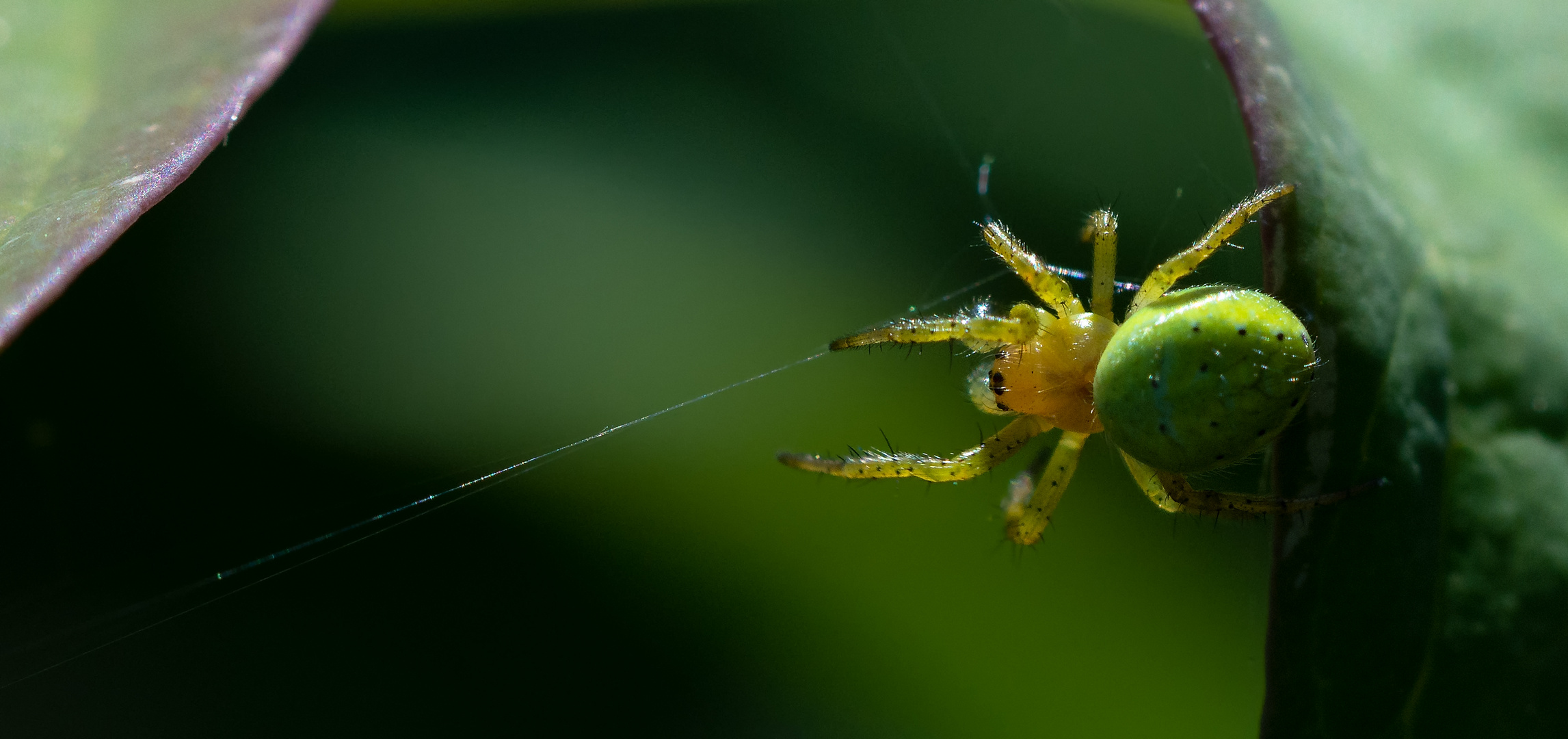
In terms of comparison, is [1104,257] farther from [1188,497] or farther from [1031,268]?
[1188,497]

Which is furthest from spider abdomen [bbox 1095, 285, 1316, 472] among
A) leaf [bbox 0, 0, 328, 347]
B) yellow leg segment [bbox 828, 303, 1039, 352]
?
leaf [bbox 0, 0, 328, 347]

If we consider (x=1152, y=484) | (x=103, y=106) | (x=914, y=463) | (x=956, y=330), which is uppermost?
(x=103, y=106)

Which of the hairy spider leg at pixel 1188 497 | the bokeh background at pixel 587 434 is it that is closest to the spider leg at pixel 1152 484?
the hairy spider leg at pixel 1188 497

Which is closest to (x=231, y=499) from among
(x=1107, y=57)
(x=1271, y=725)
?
(x=1271, y=725)

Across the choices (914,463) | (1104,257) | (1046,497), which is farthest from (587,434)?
(1104,257)

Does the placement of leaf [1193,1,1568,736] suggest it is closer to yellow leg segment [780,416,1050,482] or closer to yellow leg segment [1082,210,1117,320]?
yellow leg segment [1082,210,1117,320]

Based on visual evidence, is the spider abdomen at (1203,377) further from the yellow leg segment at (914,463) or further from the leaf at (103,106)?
the leaf at (103,106)
